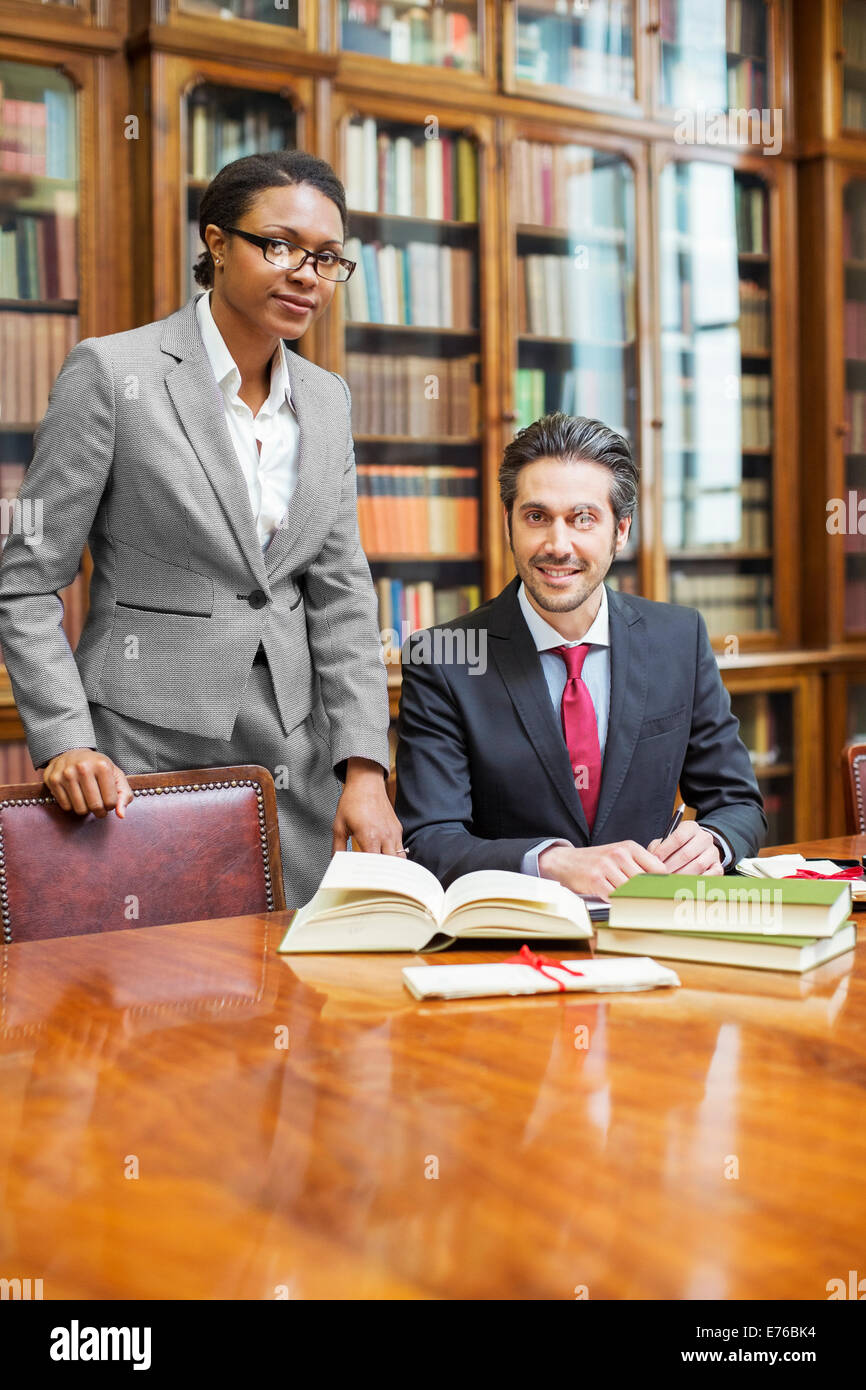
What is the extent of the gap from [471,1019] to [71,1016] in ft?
1.16

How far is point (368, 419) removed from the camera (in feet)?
12.5

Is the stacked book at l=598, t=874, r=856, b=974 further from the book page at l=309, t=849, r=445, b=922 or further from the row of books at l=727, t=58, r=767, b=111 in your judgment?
the row of books at l=727, t=58, r=767, b=111

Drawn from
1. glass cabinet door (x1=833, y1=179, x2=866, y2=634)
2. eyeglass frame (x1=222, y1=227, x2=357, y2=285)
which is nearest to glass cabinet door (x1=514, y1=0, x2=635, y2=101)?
glass cabinet door (x1=833, y1=179, x2=866, y2=634)

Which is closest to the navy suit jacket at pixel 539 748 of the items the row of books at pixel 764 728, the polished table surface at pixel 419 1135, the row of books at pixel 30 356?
the polished table surface at pixel 419 1135

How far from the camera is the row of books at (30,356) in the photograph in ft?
10.7

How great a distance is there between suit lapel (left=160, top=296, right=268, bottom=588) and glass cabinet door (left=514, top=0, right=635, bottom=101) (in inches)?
94.4

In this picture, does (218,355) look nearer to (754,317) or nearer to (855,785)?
(855,785)

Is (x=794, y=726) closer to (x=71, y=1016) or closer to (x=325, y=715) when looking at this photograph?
(x=325, y=715)

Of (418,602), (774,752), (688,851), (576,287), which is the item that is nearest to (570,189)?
(576,287)

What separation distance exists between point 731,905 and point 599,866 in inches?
9.9

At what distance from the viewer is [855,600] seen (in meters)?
4.75

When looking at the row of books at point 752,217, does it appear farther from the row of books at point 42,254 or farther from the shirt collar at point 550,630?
the shirt collar at point 550,630

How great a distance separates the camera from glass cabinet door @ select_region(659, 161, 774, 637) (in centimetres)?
441

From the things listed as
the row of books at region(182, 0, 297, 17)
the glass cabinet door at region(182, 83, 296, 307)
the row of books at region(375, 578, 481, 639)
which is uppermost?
the row of books at region(182, 0, 297, 17)
